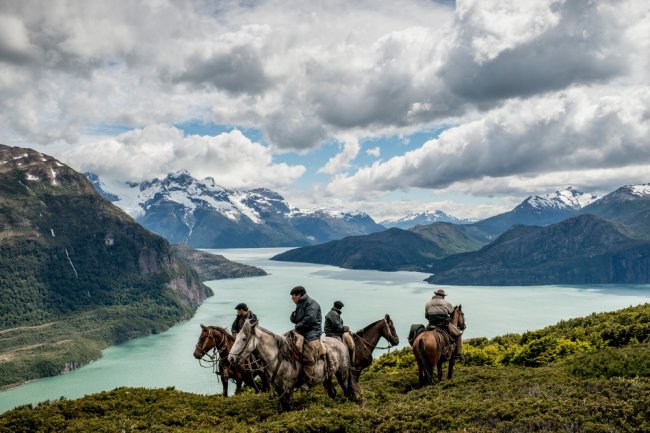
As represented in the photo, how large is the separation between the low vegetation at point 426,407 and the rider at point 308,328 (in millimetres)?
1480

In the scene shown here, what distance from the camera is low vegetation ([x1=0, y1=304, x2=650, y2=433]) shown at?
1340 centimetres

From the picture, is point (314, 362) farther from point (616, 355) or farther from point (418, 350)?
point (616, 355)

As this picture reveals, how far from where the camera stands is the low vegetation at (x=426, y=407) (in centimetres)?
1340

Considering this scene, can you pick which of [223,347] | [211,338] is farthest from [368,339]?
[211,338]

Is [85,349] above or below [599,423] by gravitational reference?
below

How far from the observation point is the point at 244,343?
633 inches

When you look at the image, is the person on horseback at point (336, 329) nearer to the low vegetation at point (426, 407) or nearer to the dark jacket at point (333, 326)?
the dark jacket at point (333, 326)

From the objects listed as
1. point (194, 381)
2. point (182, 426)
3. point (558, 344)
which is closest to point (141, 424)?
point (182, 426)

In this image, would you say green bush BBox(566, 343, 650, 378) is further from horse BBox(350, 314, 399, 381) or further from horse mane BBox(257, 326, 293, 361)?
horse mane BBox(257, 326, 293, 361)

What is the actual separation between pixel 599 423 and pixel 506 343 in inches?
780

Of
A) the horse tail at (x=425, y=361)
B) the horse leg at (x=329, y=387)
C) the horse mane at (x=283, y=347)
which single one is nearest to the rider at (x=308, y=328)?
the horse mane at (x=283, y=347)

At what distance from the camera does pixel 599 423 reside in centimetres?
1249

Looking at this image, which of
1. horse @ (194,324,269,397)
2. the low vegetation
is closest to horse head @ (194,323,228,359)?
horse @ (194,324,269,397)

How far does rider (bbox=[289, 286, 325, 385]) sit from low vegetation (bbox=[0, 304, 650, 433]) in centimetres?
148
